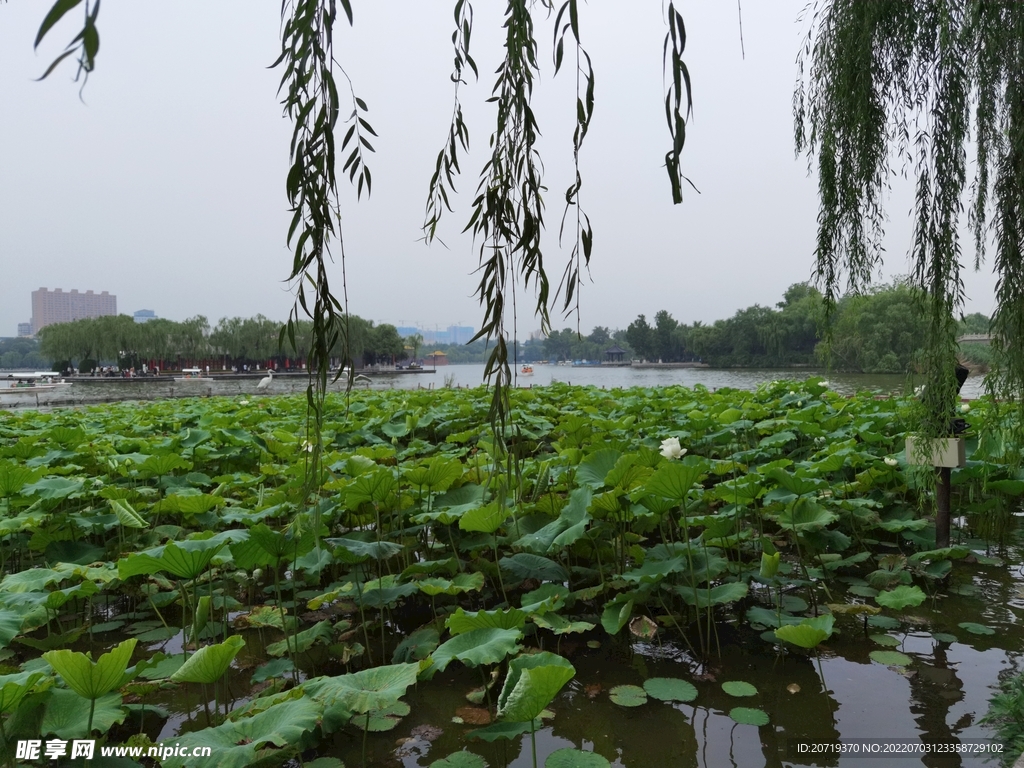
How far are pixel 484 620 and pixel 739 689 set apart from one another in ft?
2.15

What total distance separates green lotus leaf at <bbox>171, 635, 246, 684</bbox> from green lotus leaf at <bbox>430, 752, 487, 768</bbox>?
0.46 m

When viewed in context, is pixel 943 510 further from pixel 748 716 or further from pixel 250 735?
pixel 250 735

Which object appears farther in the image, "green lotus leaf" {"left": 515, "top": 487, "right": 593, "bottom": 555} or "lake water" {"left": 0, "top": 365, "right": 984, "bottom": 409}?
"lake water" {"left": 0, "top": 365, "right": 984, "bottom": 409}

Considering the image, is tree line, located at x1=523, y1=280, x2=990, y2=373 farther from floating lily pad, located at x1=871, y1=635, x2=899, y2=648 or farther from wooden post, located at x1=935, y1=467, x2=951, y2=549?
floating lily pad, located at x1=871, y1=635, x2=899, y2=648

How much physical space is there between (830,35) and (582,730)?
7.92ft

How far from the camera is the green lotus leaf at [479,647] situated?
128cm

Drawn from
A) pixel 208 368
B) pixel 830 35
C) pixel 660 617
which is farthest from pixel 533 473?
pixel 208 368

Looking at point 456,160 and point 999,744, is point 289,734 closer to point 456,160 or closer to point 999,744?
point 456,160

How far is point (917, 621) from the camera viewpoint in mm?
1969

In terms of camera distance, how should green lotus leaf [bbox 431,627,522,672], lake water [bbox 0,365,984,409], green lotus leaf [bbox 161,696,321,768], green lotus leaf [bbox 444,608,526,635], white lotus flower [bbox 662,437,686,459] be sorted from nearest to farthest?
green lotus leaf [bbox 161,696,321,768]
green lotus leaf [bbox 431,627,522,672]
green lotus leaf [bbox 444,608,526,635]
white lotus flower [bbox 662,437,686,459]
lake water [bbox 0,365,984,409]

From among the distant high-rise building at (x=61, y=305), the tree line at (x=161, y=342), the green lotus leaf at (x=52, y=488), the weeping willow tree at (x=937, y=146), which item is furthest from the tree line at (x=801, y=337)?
the distant high-rise building at (x=61, y=305)

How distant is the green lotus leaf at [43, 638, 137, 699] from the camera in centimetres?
111

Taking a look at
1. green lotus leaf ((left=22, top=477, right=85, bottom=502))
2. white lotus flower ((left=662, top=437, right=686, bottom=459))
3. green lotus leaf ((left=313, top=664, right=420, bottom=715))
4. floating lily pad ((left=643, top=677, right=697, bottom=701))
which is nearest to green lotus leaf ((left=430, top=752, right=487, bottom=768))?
green lotus leaf ((left=313, top=664, right=420, bottom=715))

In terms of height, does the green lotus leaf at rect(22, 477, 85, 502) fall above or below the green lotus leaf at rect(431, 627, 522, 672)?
above
